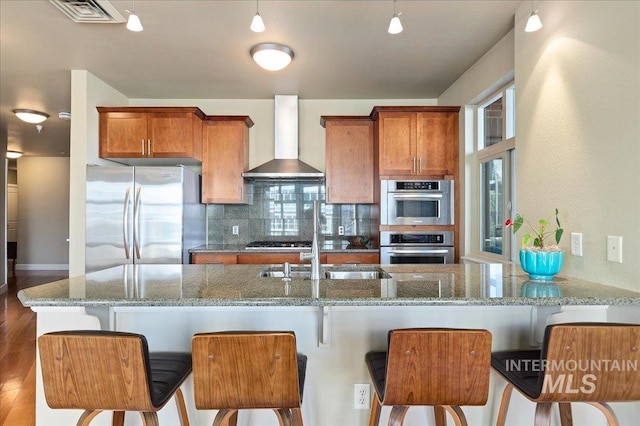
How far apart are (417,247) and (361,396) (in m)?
2.05

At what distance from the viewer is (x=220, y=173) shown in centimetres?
397

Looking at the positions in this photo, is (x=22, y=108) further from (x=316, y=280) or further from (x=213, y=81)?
(x=316, y=280)

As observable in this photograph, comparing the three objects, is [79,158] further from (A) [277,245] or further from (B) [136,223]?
(A) [277,245]

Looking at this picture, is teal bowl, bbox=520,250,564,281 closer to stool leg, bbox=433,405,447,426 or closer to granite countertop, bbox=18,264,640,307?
granite countertop, bbox=18,264,640,307

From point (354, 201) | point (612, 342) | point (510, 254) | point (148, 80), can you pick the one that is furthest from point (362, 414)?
point (148, 80)

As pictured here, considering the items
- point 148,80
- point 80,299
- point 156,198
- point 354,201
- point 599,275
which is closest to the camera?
point 80,299

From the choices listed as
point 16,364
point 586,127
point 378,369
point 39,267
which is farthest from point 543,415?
point 39,267

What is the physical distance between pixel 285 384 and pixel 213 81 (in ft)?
10.7

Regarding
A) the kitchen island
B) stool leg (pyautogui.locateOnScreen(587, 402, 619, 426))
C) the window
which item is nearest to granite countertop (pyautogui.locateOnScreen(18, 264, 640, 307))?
the kitchen island

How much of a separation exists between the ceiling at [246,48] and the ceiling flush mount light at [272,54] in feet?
0.24

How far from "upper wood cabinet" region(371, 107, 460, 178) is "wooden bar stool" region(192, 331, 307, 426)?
268cm

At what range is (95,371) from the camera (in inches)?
47.6

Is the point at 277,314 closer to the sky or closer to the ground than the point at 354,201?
closer to the ground

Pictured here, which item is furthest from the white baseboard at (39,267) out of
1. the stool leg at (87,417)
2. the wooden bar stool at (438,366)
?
the wooden bar stool at (438,366)
